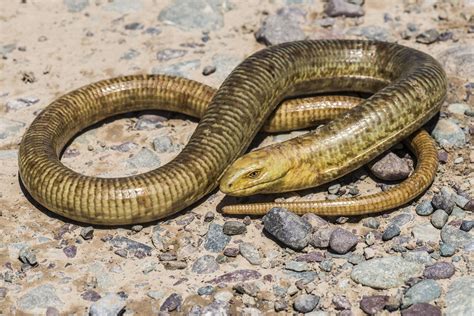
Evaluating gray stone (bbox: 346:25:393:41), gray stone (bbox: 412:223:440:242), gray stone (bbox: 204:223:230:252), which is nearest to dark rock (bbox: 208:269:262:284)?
gray stone (bbox: 204:223:230:252)

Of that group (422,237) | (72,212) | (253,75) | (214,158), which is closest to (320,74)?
(253,75)

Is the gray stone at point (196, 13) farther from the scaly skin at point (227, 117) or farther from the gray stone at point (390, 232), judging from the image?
the gray stone at point (390, 232)

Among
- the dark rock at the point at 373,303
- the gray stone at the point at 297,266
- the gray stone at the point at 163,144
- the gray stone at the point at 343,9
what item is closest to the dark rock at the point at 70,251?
the gray stone at the point at 163,144

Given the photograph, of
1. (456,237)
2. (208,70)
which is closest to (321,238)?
(456,237)

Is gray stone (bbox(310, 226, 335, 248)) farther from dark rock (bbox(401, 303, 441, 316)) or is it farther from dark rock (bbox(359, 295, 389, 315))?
dark rock (bbox(401, 303, 441, 316))

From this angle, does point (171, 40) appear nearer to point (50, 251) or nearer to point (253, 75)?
point (253, 75)

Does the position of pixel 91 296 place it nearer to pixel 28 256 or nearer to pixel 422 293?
pixel 28 256
